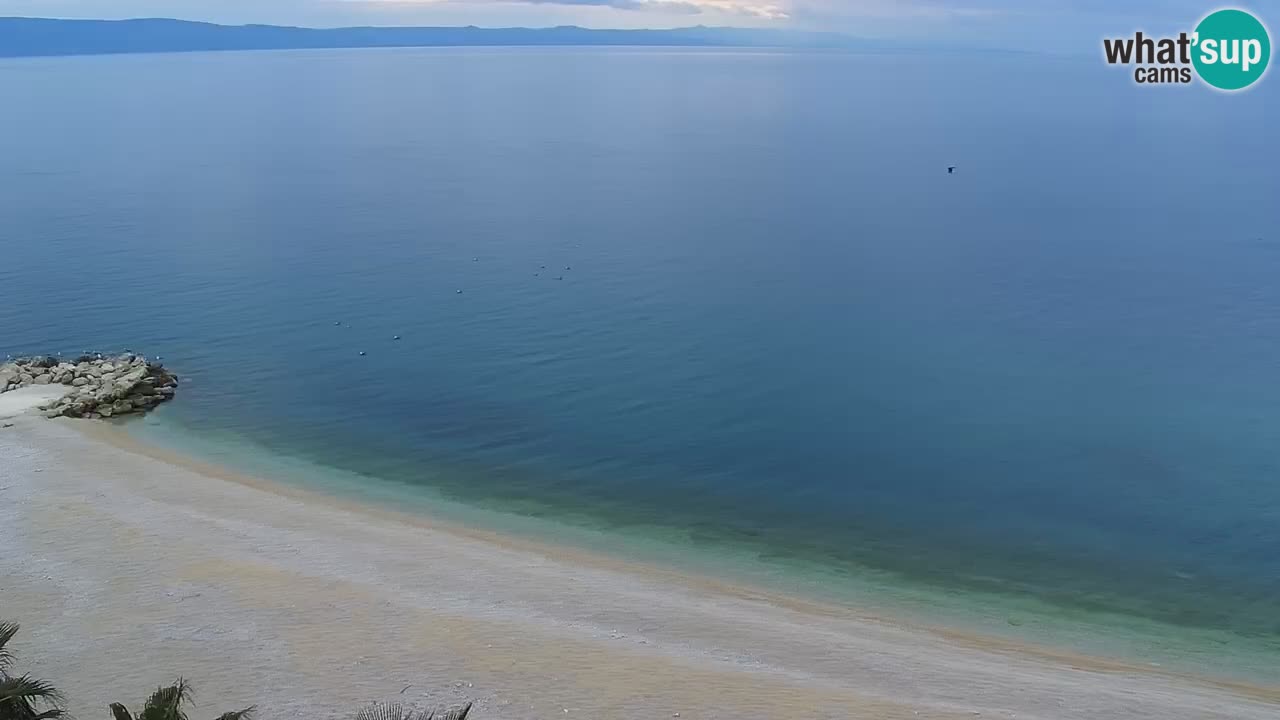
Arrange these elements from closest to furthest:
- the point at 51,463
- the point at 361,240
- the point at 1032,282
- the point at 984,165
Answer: the point at 51,463, the point at 1032,282, the point at 361,240, the point at 984,165

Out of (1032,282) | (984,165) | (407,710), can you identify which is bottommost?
(407,710)

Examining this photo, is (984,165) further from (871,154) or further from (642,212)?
(642,212)

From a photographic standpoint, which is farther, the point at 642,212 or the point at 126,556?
the point at 642,212

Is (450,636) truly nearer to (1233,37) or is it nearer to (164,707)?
(164,707)

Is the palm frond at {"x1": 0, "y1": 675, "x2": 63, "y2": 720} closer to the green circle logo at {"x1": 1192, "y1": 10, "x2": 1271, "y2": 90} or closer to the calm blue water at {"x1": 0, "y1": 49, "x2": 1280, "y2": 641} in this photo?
the calm blue water at {"x1": 0, "y1": 49, "x2": 1280, "y2": 641}

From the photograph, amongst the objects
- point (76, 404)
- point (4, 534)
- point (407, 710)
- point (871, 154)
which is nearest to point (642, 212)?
point (871, 154)

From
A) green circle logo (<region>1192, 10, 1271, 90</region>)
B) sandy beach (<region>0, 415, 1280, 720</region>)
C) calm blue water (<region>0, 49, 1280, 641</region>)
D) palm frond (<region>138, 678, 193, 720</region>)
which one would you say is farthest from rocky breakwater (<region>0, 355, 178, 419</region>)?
green circle logo (<region>1192, 10, 1271, 90</region>)
